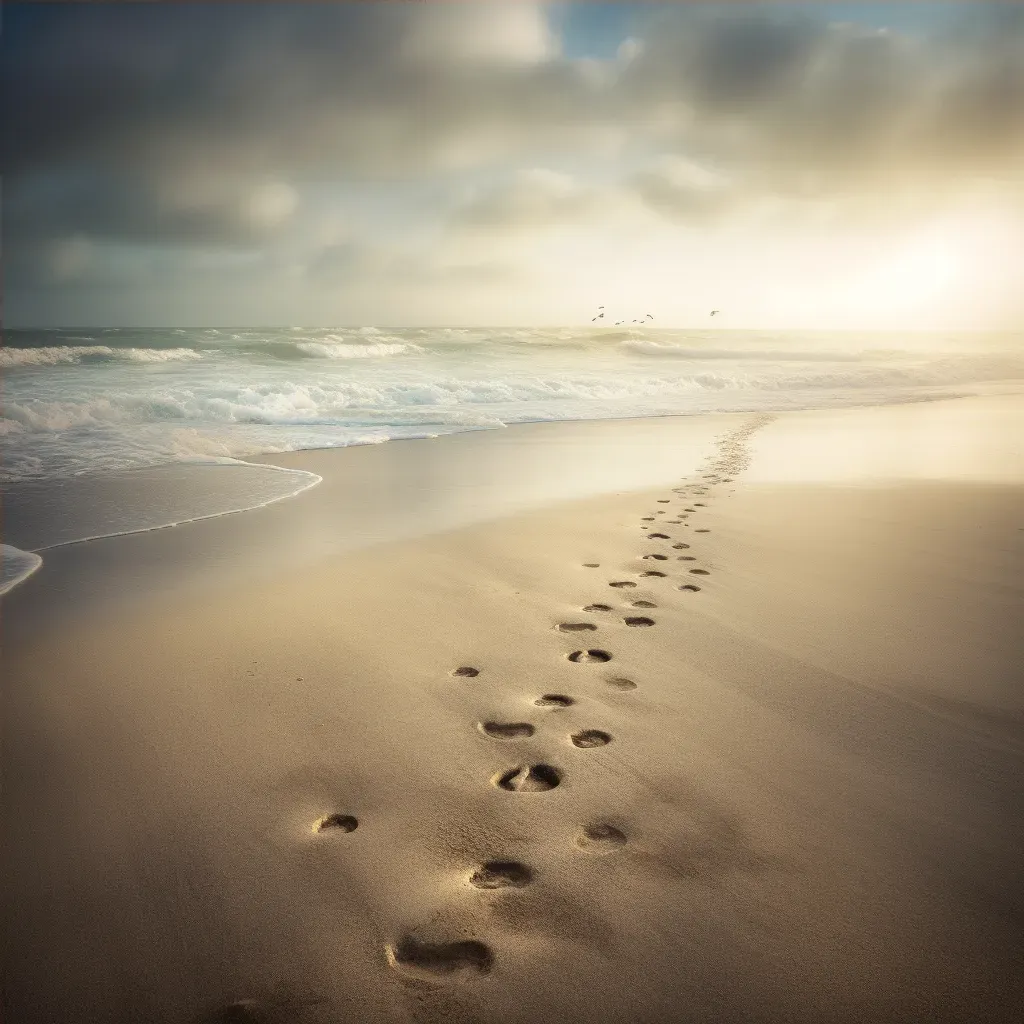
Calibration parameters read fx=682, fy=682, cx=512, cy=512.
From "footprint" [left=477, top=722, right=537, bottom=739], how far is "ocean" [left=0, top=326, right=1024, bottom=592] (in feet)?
11.0

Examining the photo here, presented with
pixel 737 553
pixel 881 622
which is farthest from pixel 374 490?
pixel 881 622

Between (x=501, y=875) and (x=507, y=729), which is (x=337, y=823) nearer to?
(x=501, y=875)

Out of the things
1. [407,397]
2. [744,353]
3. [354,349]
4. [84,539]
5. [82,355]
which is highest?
[744,353]

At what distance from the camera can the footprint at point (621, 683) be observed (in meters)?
2.74

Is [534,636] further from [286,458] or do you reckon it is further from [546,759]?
[286,458]

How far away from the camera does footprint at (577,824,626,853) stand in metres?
1.85

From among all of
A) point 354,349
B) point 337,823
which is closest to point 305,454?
point 337,823

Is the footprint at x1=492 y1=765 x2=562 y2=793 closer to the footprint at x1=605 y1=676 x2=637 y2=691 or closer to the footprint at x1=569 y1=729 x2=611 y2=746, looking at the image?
the footprint at x1=569 y1=729 x2=611 y2=746

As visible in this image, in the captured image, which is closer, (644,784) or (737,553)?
(644,784)

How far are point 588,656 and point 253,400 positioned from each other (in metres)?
13.3

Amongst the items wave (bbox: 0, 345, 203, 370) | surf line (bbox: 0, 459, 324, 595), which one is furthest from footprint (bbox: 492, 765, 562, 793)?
wave (bbox: 0, 345, 203, 370)

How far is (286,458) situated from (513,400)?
30.3ft

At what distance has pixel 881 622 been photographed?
3.37 meters

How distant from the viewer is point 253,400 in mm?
14586
